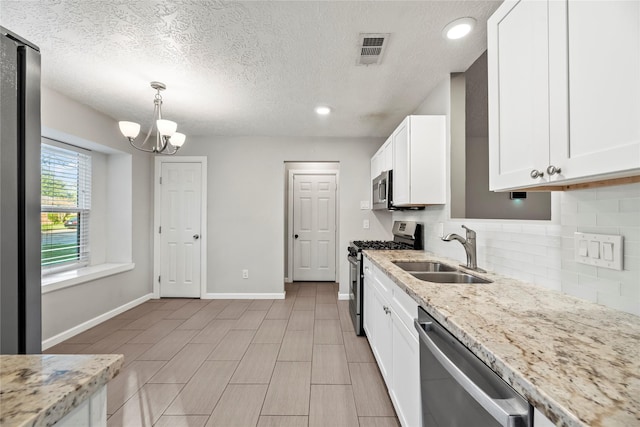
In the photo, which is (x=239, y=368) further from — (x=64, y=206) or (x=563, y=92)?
(x=64, y=206)

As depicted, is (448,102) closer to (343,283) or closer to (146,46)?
(146,46)

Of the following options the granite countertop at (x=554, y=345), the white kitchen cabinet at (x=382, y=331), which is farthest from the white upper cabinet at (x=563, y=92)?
the white kitchen cabinet at (x=382, y=331)

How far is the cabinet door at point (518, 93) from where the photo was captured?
0.96 meters

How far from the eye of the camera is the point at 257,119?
11.0 feet

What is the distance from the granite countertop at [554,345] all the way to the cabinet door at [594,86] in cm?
48

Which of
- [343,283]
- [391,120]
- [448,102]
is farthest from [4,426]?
[343,283]

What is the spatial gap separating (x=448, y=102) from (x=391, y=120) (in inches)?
44.8

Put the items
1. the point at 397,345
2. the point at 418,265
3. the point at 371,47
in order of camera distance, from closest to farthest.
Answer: the point at 397,345, the point at 371,47, the point at 418,265

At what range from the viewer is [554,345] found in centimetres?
73

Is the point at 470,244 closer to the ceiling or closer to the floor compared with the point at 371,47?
closer to the floor

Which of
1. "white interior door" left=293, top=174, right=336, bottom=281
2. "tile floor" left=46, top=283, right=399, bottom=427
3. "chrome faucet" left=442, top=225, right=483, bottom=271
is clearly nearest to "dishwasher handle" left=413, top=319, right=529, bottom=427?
"chrome faucet" left=442, top=225, right=483, bottom=271

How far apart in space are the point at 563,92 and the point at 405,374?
4.58 ft

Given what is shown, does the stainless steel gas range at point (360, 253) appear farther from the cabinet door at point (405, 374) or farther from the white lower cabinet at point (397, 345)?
the cabinet door at point (405, 374)

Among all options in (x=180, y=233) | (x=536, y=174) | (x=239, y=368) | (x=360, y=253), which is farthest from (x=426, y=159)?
(x=180, y=233)
